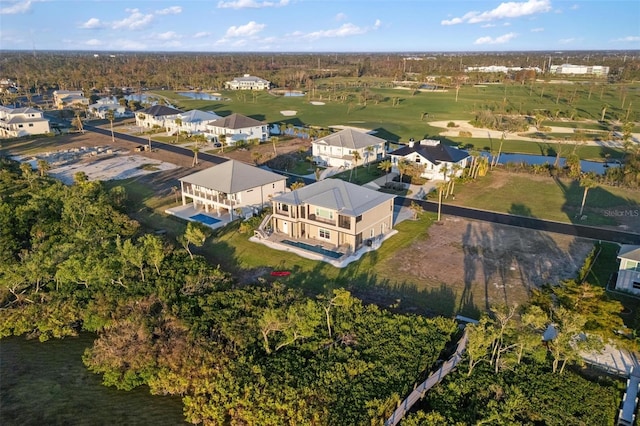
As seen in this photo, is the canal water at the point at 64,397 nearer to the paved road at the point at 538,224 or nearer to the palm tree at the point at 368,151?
the paved road at the point at 538,224

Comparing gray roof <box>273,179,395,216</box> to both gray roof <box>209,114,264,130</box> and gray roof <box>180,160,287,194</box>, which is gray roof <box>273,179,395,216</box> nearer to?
gray roof <box>180,160,287,194</box>

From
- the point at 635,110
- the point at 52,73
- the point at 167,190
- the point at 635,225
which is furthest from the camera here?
the point at 52,73

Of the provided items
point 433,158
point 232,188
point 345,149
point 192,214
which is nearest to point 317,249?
point 232,188

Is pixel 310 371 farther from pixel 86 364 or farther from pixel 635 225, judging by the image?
pixel 635 225

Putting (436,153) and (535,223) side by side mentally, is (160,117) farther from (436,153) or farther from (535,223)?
(535,223)

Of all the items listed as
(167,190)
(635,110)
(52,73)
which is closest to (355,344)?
(167,190)

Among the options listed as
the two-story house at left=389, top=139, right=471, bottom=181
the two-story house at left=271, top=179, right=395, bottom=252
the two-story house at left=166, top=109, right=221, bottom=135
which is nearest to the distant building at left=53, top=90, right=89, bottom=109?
the two-story house at left=166, top=109, right=221, bottom=135
